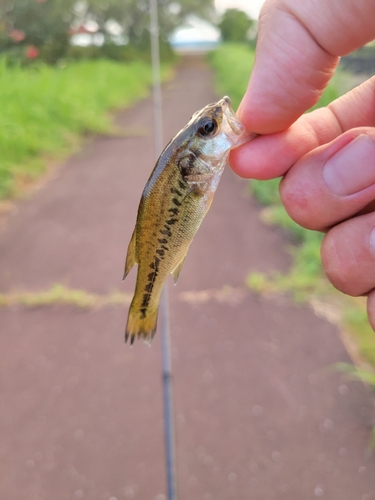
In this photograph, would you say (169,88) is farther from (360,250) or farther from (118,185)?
(360,250)

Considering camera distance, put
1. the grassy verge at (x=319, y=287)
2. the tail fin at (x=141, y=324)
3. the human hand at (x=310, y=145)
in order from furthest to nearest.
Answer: the grassy verge at (x=319, y=287), the tail fin at (x=141, y=324), the human hand at (x=310, y=145)

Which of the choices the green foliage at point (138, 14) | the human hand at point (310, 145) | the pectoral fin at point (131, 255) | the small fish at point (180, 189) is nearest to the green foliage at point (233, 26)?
the green foliage at point (138, 14)

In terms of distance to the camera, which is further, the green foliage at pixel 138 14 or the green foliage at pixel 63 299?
the green foliage at pixel 138 14

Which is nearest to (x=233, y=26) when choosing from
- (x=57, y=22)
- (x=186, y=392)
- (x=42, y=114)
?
(x=57, y=22)

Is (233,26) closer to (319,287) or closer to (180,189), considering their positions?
(319,287)

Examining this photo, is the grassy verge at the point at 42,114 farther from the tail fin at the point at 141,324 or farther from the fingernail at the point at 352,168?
the fingernail at the point at 352,168

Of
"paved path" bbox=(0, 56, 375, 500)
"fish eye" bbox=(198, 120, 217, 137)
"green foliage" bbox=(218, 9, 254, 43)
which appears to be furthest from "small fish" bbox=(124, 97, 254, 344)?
"green foliage" bbox=(218, 9, 254, 43)

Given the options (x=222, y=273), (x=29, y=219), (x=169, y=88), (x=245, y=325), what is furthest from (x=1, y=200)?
(x=169, y=88)
